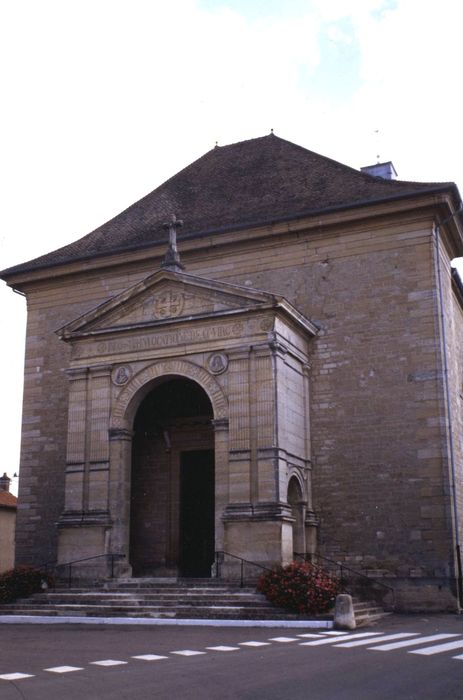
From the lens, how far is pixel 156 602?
1662 cm

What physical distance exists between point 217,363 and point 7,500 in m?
30.1

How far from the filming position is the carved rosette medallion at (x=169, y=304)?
789 inches

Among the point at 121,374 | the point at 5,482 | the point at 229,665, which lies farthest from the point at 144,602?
the point at 5,482

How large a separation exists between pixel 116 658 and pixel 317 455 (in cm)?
1050

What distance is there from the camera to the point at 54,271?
24953 millimetres

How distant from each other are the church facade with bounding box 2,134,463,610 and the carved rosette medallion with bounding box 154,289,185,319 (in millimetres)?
38

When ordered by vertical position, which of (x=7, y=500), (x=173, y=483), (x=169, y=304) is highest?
(x=169, y=304)

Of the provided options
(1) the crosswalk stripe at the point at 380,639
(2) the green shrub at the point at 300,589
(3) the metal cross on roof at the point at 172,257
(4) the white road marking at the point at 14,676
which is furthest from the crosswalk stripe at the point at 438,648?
(3) the metal cross on roof at the point at 172,257

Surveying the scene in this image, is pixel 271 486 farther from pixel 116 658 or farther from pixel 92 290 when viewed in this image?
pixel 92 290

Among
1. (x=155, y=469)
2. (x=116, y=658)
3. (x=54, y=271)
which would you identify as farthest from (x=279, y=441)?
(x=54, y=271)

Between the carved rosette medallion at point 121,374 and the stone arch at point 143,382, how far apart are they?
15cm

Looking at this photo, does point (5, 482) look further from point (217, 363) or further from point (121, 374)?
point (217, 363)

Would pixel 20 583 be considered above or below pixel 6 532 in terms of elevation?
below

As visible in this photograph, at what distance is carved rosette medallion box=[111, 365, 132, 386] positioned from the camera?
20234mm
